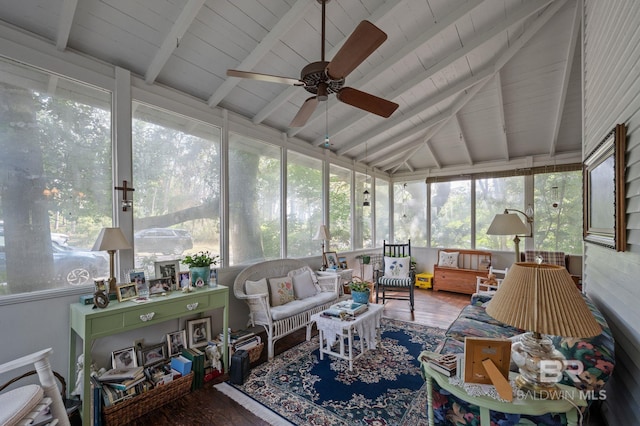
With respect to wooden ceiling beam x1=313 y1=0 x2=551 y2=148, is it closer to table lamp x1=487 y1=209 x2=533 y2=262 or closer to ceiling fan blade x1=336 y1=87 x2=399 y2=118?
ceiling fan blade x1=336 y1=87 x2=399 y2=118

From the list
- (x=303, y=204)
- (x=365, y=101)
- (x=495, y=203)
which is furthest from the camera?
(x=495, y=203)

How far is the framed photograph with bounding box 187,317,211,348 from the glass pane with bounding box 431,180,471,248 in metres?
5.53

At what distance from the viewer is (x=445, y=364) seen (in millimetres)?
1460

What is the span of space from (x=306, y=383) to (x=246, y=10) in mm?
3336

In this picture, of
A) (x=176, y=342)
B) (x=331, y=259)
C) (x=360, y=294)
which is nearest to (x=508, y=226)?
(x=360, y=294)

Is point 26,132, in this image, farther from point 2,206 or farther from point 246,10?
point 246,10

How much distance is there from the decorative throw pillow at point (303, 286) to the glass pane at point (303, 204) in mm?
503

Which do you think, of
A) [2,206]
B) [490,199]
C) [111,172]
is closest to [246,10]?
[111,172]

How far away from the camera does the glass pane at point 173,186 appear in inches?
109

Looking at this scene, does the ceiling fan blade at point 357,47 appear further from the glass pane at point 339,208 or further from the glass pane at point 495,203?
the glass pane at point 495,203

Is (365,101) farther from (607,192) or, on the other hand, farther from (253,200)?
(253,200)

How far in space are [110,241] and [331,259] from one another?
11.0ft

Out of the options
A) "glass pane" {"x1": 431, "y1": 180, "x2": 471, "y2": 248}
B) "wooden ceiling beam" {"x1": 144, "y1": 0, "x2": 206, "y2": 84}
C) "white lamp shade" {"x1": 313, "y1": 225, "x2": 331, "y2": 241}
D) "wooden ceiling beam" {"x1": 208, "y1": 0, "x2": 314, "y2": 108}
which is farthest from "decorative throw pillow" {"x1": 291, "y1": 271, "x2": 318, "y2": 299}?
"glass pane" {"x1": 431, "y1": 180, "x2": 471, "y2": 248}

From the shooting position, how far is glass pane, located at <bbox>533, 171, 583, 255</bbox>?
513 centimetres
